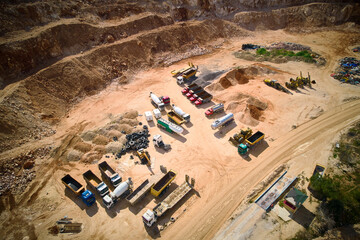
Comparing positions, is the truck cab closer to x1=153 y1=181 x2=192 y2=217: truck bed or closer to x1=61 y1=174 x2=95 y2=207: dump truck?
x1=153 y1=181 x2=192 y2=217: truck bed

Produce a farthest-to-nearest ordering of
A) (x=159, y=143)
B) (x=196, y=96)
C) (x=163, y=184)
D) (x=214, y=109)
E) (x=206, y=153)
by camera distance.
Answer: (x=196, y=96)
(x=214, y=109)
(x=159, y=143)
(x=206, y=153)
(x=163, y=184)

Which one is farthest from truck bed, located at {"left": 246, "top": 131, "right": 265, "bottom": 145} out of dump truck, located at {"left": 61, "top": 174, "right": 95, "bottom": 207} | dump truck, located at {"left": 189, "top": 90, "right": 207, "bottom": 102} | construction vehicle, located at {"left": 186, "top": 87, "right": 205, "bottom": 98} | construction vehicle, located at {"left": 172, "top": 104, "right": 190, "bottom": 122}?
dump truck, located at {"left": 61, "top": 174, "right": 95, "bottom": 207}

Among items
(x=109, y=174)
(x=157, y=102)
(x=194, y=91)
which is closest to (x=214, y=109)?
(x=194, y=91)

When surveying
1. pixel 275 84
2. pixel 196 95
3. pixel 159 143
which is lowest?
pixel 275 84

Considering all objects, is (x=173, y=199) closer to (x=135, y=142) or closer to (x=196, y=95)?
(x=135, y=142)

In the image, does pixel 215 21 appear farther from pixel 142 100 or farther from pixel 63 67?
pixel 63 67

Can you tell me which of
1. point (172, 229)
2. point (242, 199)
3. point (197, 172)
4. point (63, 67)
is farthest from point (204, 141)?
point (63, 67)
